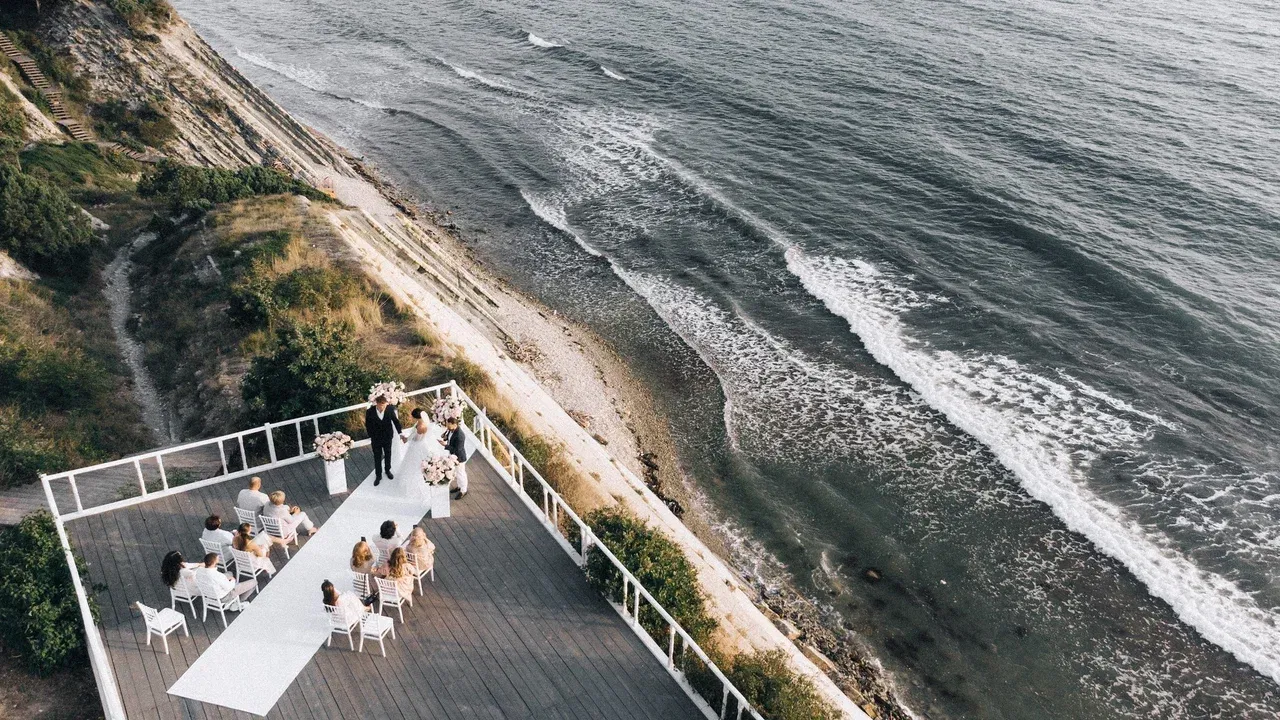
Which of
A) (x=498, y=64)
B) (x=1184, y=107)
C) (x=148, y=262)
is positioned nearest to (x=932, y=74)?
(x=1184, y=107)

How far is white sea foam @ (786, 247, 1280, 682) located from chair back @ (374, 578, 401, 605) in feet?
73.4

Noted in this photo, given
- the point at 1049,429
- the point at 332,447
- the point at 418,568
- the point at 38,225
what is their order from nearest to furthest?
the point at 418,568, the point at 332,447, the point at 38,225, the point at 1049,429

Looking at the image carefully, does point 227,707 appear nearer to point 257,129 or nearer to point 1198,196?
point 257,129

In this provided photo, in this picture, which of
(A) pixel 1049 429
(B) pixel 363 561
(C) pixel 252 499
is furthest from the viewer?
(A) pixel 1049 429

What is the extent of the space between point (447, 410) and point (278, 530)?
386 cm

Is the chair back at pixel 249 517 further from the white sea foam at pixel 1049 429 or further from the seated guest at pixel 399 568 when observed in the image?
the white sea foam at pixel 1049 429

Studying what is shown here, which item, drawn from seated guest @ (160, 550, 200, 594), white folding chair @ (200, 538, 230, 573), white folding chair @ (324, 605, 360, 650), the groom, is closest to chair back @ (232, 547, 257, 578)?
white folding chair @ (200, 538, 230, 573)

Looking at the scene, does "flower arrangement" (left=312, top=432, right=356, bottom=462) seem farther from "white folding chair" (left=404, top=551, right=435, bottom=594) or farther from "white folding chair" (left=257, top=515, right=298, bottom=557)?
"white folding chair" (left=404, top=551, right=435, bottom=594)

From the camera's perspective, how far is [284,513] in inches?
580

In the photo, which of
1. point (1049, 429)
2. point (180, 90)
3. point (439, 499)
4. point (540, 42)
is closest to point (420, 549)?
point (439, 499)

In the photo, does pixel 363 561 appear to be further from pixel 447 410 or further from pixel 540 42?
pixel 540 42

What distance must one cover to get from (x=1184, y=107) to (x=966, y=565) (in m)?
43.7

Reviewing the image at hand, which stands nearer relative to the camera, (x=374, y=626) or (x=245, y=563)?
(x=374, y=626)

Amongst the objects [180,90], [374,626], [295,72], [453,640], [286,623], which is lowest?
[453,640]
